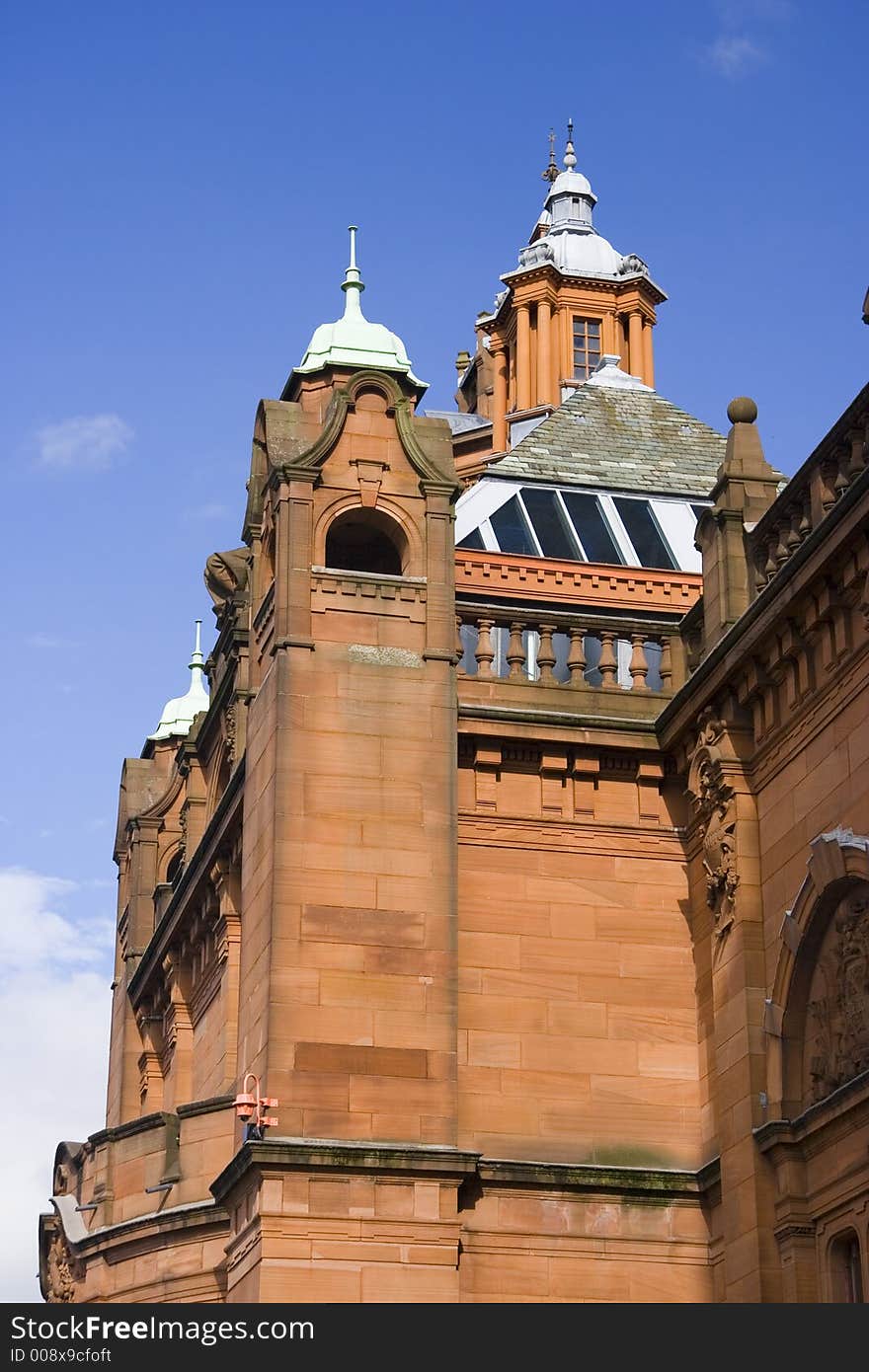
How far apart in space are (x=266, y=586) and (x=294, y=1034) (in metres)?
5.50

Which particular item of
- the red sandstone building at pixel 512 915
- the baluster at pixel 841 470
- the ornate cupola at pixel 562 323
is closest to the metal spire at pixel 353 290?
the red sandstone building at pixel 512 915

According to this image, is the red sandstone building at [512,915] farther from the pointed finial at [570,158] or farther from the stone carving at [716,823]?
the pointed finial at [570,158]

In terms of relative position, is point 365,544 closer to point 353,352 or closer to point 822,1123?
point 353,352

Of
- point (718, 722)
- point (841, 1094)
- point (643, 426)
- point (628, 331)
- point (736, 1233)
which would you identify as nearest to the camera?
point (841, 1094)

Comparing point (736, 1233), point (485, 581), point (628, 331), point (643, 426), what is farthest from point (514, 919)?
point (628, 331)

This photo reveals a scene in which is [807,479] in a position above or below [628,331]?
below

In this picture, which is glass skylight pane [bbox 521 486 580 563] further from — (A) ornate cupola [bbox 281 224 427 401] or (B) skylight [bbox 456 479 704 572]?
(A) ornate cupola [bbox 281 224 427 401]

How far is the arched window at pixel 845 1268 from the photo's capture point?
2152cm

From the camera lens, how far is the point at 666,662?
88.1 feet

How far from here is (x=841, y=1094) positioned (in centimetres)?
2133

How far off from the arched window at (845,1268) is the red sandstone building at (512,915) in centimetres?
3

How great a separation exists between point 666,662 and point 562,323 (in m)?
37.8

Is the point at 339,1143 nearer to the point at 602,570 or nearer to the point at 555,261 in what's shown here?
the point at 602,570

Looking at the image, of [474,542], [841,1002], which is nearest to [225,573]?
[474,542]
